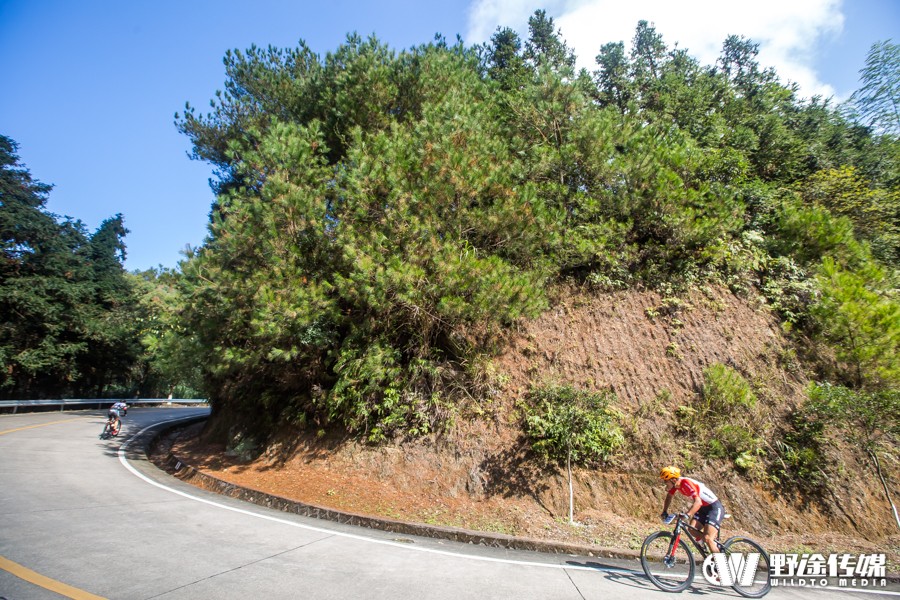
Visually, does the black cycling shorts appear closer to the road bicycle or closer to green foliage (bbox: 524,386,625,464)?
green foliage (bbox: 524,386,625,464)

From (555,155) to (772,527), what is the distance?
31.7ft

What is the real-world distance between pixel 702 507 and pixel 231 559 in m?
5.99

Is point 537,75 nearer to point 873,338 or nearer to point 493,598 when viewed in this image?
point 873,338

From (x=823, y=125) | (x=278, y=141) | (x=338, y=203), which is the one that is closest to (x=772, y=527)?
(x=338, y=203)

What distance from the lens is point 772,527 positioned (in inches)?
261

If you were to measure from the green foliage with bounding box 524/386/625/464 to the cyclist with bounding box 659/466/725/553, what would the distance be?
2162 millimetres

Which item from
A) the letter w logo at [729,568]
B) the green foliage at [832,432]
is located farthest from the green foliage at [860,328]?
the letter w logo at [729,568]

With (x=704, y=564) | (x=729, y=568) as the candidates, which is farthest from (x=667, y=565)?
(x=729, y=568)

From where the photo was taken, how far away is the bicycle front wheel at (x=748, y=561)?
473 cm

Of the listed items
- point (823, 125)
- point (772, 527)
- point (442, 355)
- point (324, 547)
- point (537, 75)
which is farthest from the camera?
point (823, 125)

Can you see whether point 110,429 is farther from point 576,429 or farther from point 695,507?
point 695,507

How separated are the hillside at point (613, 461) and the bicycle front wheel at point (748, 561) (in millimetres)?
1551

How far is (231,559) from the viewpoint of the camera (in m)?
4.48

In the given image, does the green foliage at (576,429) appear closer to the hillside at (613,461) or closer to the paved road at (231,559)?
the hillside at (613,461)
